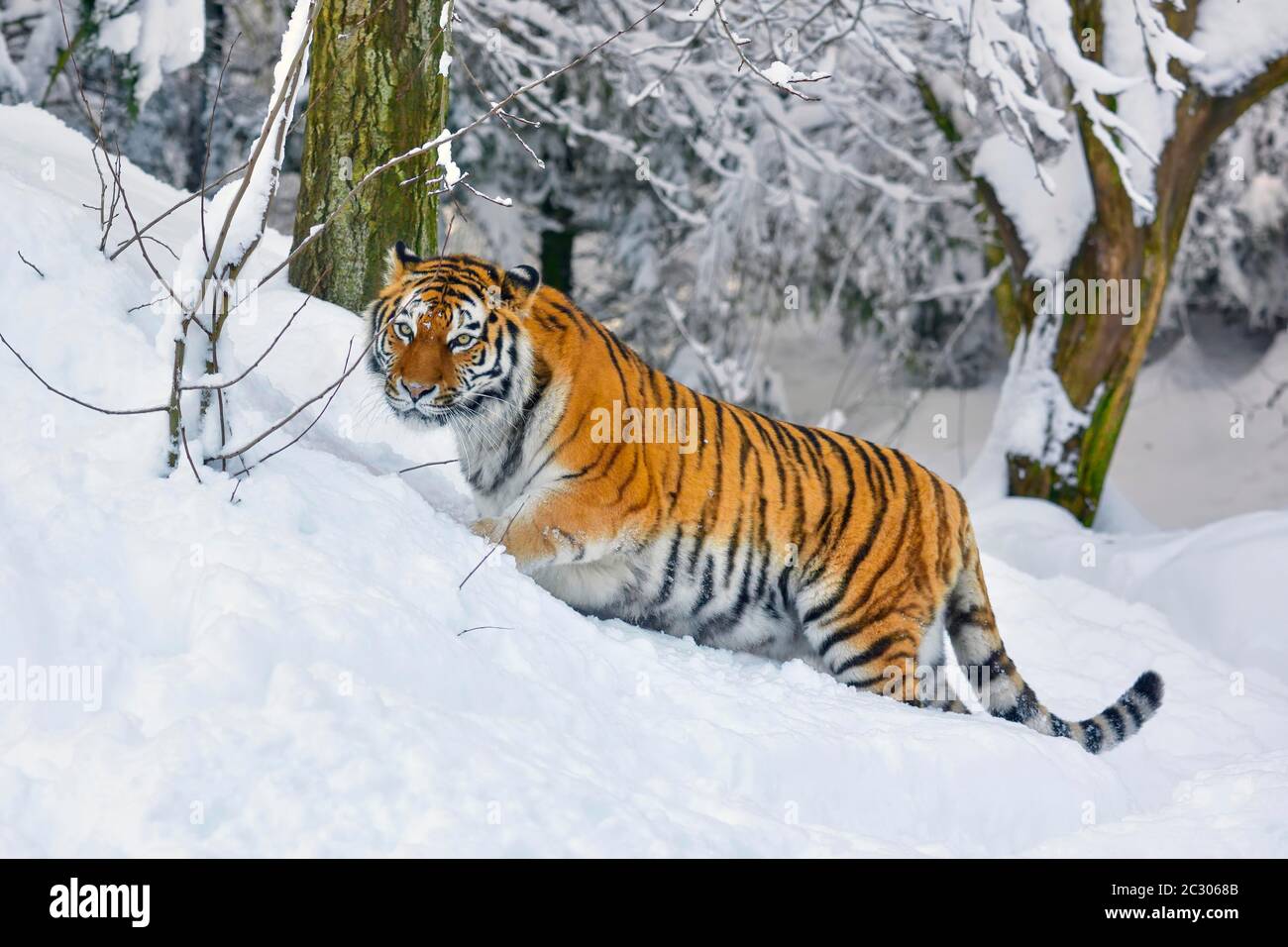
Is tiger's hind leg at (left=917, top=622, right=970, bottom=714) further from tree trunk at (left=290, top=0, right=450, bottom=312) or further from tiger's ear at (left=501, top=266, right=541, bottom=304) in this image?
tree trunk at (left=290, top=0, right=450, bottom=312)

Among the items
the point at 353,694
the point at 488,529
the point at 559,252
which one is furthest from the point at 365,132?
the point at 559,252

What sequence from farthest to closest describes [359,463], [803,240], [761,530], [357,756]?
1. [803,240]
2. [761,530]
3. [359,463]
4. [357,756]

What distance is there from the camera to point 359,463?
4.35 m

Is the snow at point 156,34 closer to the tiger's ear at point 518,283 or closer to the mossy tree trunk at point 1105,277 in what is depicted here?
the tiger's ear at point 518,283

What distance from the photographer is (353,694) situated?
9.37 ft

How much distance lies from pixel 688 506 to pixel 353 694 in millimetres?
1988

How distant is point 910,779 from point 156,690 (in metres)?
1.99

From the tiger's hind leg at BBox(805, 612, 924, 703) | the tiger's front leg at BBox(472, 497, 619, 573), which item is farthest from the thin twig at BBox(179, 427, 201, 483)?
the tiger's hind leg at BBox(805, 612, 924, 703)

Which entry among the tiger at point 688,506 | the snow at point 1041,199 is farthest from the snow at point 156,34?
the snow at point 1041,199

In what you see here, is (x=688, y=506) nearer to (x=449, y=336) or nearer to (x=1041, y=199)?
(x=449, y=336)

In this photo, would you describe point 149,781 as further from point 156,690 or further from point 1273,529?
point 1273,529

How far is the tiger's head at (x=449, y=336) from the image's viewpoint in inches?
168

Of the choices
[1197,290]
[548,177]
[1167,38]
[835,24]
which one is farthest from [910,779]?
[1197,290]

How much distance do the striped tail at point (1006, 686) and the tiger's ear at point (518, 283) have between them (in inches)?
74.4
